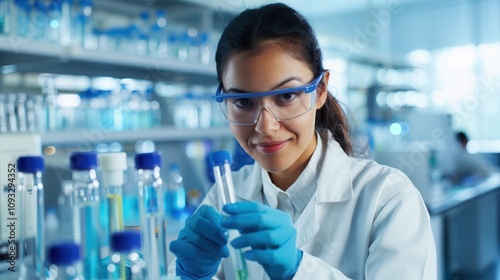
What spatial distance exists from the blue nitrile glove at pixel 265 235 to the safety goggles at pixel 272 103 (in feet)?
0.91

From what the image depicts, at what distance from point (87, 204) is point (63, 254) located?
18cm

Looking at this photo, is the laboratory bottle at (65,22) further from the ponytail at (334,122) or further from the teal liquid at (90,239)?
the teal liquid at (90,239)

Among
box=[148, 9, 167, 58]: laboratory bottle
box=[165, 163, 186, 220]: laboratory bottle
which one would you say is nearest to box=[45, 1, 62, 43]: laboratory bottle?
box=[148, 9, 167, 58]: laboratory bottle

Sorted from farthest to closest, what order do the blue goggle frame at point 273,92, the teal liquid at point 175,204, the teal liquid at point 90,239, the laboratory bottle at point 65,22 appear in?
the teal liquid at point 175,204 → the laboratory bottle at point 65,22 → the blue goggle frame at point 273,92 → the teal liquid at point 90,239

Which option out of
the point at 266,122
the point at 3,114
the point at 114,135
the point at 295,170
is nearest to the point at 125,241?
the point at 266,122

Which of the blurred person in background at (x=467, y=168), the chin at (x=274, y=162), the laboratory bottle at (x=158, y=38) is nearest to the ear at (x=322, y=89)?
the chin at (x=274, y=162)

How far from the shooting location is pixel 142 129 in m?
2.68

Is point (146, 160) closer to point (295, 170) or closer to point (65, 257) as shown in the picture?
point (65, 257)

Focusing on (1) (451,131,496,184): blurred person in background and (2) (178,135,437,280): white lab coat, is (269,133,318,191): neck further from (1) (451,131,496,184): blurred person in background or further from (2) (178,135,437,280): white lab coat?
(1) (451,131,496,184): blurred person in background

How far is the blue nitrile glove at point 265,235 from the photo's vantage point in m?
0.87

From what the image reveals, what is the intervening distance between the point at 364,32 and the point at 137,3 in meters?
4.40

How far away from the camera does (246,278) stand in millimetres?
930

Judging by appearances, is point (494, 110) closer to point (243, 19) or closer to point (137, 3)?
point (137, 3)

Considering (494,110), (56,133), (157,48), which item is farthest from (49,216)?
(494,110)
